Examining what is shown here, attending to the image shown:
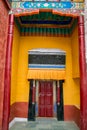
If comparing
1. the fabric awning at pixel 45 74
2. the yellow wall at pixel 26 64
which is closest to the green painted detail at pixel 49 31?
the yellow wall at pixel 26 64

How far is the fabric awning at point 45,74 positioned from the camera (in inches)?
333

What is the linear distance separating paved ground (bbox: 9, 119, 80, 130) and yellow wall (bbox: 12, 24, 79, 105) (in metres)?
1.07

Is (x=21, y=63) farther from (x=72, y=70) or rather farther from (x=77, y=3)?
(x=77, y=3)

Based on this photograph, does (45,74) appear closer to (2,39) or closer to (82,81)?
(82,81)

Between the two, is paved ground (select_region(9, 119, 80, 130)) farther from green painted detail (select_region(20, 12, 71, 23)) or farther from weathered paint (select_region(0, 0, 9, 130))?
green painted detail (select_region(20, 12, 71, 23))

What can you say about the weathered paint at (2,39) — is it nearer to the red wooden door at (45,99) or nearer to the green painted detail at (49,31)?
the green painted detail at (49,31)

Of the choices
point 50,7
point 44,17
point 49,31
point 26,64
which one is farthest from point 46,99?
point 50,7

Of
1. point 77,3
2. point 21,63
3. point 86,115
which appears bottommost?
point 86,115

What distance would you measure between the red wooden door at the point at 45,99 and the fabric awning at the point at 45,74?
452mm

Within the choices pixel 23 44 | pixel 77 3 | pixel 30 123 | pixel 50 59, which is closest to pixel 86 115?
pixel 30 123

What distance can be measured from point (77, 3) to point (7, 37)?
9.41ft

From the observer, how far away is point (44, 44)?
8898 millimetres

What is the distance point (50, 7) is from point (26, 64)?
10.5 ft

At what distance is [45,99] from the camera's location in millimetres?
8688
